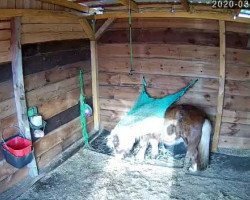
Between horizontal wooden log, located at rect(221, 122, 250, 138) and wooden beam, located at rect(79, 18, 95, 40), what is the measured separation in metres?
2.60

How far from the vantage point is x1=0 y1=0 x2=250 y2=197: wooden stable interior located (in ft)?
11.7

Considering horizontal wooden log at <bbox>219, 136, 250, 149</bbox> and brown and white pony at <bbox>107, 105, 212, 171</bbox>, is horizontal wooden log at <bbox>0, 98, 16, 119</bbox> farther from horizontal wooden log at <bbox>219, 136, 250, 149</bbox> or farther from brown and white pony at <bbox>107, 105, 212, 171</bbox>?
horizontal wooden log at <bbox>219, 136, 250, 149</bbox>

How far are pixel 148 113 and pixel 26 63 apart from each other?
1.98 meters

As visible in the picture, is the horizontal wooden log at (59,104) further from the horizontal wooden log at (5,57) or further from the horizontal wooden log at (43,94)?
the horizontal wooden log at (5,57)

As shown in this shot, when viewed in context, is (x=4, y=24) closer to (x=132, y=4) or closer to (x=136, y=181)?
(x=132, y=4)

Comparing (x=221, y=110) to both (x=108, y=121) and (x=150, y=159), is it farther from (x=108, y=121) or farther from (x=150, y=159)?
(x=108, y=121)

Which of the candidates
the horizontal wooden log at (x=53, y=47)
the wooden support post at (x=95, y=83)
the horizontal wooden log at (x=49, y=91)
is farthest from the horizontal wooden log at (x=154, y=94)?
A: the horizontal wooden log at (x=53, y=47)

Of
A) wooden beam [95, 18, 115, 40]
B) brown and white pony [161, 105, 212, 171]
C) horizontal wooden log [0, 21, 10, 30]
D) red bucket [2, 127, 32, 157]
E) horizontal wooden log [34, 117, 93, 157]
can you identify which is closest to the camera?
horizontal wooden log [0, 21, 10, 30]

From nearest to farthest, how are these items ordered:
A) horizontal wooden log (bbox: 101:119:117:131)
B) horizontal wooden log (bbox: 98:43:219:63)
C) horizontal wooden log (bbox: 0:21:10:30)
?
horizontal wooden log (bbox: 0:21:10:30) < horizontal wooden log (bbox: 98:43:219:63) < horizontal wooden log (bbox: 101:119:117:131)

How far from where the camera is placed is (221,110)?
15.2 ft

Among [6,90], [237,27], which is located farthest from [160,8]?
[6,90]

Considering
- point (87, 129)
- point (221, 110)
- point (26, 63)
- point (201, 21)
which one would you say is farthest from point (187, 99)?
point (26, 63)

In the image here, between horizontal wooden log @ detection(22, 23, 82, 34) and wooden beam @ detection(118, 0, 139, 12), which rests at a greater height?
wooden beam @ detection(118, 0, 139, 12)

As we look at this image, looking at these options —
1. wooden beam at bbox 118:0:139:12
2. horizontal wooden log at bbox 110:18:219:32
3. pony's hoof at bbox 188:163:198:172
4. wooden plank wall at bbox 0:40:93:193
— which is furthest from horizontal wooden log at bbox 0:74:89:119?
pony's hoof at bbox 188:163:198:172
